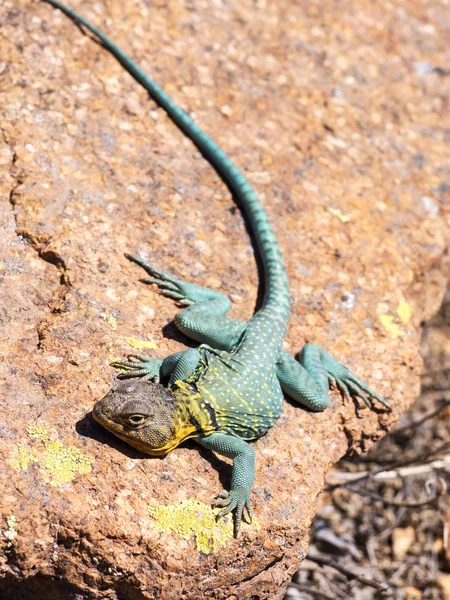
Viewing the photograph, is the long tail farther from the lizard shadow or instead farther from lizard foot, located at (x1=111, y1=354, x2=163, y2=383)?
the lizard shadow

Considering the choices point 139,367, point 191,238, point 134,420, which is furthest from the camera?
point 191,238

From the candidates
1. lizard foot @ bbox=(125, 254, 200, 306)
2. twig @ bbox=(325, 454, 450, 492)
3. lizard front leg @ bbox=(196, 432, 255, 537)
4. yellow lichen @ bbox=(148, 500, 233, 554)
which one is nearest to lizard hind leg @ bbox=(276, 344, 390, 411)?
lizard front leg @ bbox=(196, 432, 255, 537)

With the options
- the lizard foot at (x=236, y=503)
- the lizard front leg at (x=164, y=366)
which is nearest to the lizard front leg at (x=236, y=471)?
the lizard foot at (x=236, y=503)

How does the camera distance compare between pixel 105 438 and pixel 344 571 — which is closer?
pixel 105 438

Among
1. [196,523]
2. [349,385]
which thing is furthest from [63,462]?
[349,385]

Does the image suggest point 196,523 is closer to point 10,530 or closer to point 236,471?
point 236,471

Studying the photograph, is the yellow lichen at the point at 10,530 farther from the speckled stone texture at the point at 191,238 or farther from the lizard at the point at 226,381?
the lizard at the point at 226,381

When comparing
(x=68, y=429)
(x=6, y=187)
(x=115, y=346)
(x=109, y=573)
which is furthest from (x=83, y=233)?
(x=109, y=573)
